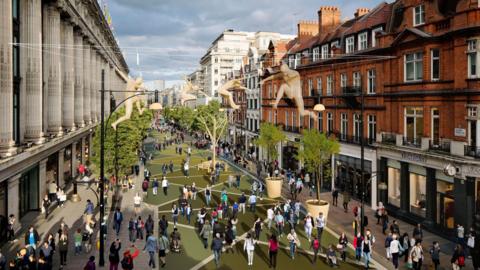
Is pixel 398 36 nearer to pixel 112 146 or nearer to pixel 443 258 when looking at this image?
pixel 443 258

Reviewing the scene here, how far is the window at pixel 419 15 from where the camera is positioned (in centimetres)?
2920

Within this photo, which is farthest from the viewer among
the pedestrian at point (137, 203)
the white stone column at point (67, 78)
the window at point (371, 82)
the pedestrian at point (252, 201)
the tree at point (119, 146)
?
the white stone column at point (67, 78)

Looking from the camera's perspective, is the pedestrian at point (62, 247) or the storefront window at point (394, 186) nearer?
the pedestrian at point (62, 247)

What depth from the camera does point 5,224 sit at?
24.3 metres

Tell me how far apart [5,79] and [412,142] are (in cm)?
2575

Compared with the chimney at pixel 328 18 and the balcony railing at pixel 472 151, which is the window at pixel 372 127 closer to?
the balcony railing at pixel 472 151

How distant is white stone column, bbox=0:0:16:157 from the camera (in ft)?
72.5

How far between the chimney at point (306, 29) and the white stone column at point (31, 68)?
3596cm

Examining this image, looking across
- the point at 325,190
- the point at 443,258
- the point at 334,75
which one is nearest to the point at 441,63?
the point at 443,258

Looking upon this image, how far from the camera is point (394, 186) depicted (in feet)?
105

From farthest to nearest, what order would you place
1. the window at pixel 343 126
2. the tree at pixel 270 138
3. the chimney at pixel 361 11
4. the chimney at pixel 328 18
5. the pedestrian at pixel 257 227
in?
the chimney at pixel 328 18, the chimney at pixel 361 11, the tree at pixel 270 138, the window at pixel 343 126, the pedestrian at pixel 257 227

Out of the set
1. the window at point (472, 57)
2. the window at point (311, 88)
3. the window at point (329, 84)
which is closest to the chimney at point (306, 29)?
the window at point (311, 88)

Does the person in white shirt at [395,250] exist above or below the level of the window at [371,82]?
below

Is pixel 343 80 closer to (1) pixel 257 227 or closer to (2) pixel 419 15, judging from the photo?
(2) pixel 419 15
